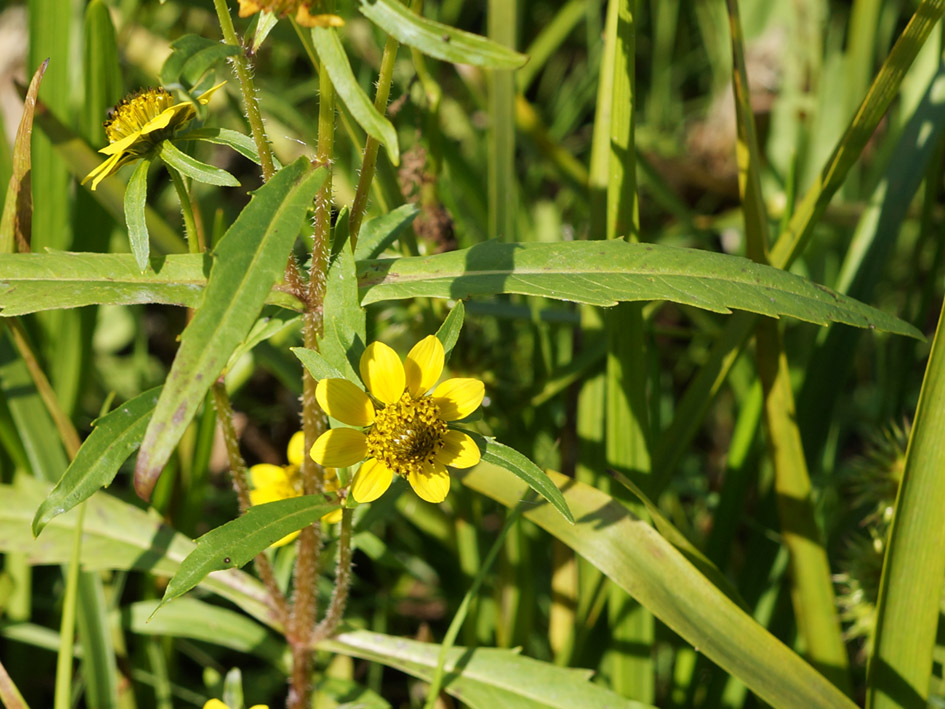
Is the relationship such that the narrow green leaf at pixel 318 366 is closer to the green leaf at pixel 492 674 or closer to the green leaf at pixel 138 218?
the green leaf at pixel 138 218

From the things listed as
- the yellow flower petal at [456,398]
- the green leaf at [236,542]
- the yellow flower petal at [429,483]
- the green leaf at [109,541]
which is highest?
the yellow flower petal at [456,398]

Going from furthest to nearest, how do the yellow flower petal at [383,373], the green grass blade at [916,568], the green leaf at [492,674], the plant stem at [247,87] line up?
the green leaf at [492,674] → the green grass blade at [916,568] → the yellow flower petal at [383,373] → the plant stem at [247,87]

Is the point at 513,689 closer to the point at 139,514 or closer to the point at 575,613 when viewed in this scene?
the point at 575,613

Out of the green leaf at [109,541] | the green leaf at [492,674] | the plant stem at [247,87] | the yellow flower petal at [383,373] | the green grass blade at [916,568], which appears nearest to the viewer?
the plant stem at [247,87]

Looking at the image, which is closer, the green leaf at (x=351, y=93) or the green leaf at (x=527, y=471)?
the green leaf at (x=351, y=93)

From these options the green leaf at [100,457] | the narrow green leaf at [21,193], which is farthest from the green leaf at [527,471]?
the narrow green leaf at [21,193]

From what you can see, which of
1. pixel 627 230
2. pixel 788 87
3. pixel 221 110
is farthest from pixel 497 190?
pixel 788 87

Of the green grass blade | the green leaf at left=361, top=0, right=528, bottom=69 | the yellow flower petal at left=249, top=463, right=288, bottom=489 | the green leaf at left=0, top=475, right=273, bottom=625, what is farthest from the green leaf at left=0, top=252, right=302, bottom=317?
the green grass blade

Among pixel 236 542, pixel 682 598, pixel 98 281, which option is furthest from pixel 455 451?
pixel 98 281
